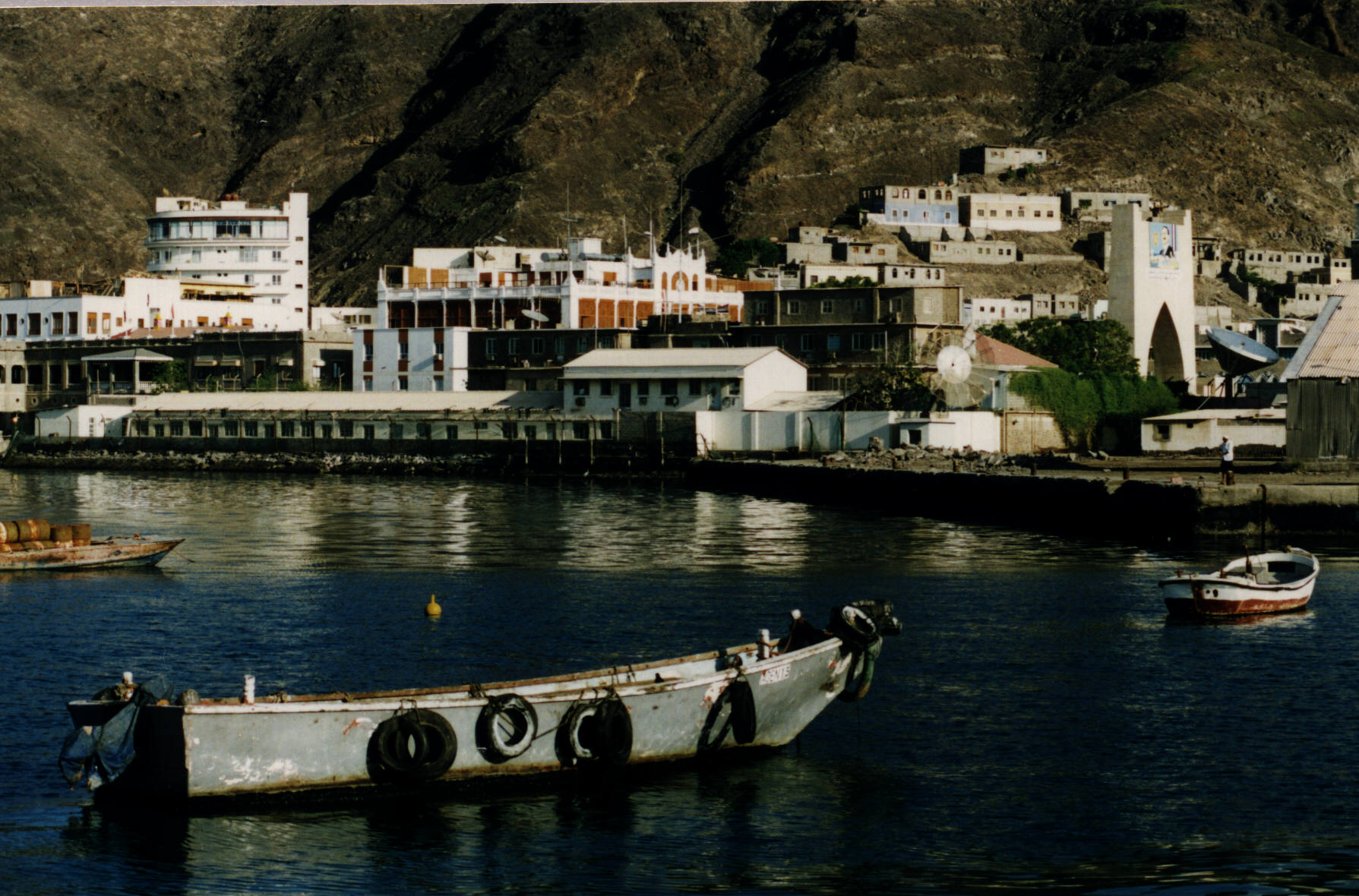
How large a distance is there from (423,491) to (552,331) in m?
34.0

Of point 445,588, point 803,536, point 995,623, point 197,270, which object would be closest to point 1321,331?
point 803,536

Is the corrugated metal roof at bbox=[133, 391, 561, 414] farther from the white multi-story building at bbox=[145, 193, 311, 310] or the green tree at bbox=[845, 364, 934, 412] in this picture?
the white multi-story building at bbox=[145, 193, 311, 310]

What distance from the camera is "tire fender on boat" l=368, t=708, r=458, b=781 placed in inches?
1030

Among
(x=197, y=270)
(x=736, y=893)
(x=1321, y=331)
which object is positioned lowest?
(x=736, y=893)

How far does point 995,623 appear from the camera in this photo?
43.7 m

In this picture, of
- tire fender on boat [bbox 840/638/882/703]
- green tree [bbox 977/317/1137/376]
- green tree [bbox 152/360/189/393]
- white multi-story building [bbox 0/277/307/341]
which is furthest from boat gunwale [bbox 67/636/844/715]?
white multi-story building [bbox 0/277/307/341]

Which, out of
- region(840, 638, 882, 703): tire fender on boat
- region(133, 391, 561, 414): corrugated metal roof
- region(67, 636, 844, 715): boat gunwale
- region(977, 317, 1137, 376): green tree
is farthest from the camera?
region(133, 391, 561, 414): corrugated metal roof

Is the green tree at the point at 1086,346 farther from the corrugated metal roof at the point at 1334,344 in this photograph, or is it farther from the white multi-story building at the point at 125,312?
the white multi-story building at the point at 125,312

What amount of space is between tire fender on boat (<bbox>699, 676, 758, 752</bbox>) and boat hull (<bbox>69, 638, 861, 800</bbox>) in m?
0.02

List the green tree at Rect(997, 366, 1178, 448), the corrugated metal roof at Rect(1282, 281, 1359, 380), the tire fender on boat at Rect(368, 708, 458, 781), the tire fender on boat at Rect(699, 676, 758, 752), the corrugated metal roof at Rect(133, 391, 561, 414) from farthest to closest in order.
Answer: the corrugated metal roof at Rect(133, 391, 561, 414)
the green tree at Rect(997, 366, 1178, 448)
the corrugated metal roof at Rect(1282, 281, 1359, 380)
the tire fender on boat at Rect(699, 676, 758, 752)
the tire fender on boat at Rect(368, 708, 458, 781)

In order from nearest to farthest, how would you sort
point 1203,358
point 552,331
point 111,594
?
point 111,594 < point 552,331 < point 1203,358

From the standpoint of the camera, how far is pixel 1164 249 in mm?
125500

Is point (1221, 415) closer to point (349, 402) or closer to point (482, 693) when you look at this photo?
point (349, 402)

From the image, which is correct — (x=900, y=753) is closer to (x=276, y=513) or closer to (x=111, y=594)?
(x=111, y=594)
